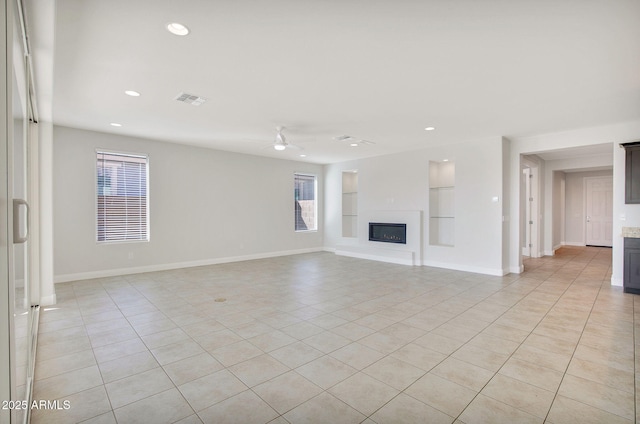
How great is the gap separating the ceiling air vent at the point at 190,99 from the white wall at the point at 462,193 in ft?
16.3

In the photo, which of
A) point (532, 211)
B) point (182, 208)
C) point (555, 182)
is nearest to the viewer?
point (182, 208)

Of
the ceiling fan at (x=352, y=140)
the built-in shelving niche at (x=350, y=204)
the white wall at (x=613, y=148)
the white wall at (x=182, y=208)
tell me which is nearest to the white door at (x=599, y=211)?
the white wall at (x=613, y=148)

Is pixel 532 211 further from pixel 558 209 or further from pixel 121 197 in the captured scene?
pixel 121 197

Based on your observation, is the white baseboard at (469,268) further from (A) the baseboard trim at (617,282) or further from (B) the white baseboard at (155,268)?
(B) the white baseboard at (155,268)

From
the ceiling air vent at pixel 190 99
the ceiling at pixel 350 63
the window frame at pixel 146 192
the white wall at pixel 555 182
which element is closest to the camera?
the ceiling at pixel 350 63

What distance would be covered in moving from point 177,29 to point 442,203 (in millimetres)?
6345

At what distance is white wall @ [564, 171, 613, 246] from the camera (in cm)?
1021

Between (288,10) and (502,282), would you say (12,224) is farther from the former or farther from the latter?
(502,282)

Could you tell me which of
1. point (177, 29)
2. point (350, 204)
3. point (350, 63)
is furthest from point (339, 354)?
point (350, 204)

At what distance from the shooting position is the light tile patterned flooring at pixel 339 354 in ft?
6.53

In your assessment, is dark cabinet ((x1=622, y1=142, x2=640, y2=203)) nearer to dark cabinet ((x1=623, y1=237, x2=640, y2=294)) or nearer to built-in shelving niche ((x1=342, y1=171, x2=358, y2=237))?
dark cabinet ((x1=623, y1=237, x2=640, y2=294))

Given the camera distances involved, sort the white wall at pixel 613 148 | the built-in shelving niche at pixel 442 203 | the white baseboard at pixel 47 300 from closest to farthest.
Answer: the white baseboard at pixel 47 300
the white wall at pixel 613 148
the built-in shelving niche at pixel 442 203

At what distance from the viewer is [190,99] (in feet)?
12.8

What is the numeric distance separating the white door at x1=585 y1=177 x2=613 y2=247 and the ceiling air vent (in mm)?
11975
